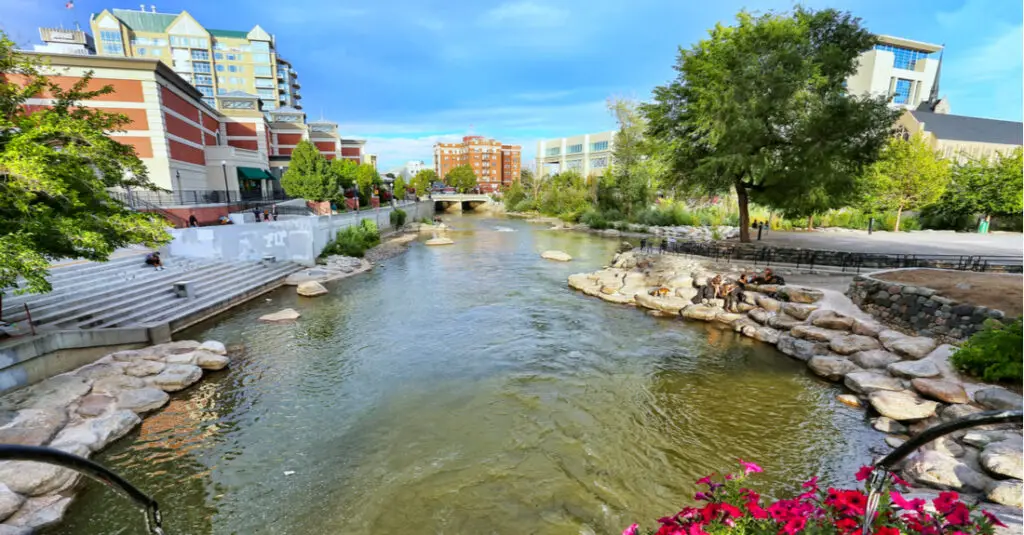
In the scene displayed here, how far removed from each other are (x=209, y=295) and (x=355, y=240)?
555 inches

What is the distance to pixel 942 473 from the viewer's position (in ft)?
23.0

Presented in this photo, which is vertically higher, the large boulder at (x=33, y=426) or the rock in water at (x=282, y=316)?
the large boulder at (x=33, y=426)

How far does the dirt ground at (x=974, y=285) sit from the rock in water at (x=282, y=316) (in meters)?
20.8

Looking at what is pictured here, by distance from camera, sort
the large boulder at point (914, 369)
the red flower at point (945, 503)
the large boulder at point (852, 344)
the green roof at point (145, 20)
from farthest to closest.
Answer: the green roof at point (145, 20), the large boulder at point (852, 344), the large boulder at point (914, 369), the red flower at point (945, 503)

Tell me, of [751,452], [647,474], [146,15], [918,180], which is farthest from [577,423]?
[146,15]

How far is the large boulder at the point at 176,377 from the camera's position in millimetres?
10695

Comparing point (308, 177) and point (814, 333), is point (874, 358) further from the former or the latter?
point (308, 177)

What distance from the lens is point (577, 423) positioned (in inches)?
375

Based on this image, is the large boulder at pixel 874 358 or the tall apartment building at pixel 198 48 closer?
the large boulder at pixel 874 358

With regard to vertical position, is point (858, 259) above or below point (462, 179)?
below

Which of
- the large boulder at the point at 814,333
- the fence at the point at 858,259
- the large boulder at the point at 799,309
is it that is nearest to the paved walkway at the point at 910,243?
the fence at the point at 858,259

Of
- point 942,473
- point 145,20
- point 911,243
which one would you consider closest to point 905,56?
point 911,243

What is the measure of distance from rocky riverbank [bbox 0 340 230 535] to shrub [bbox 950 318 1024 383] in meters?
17.7

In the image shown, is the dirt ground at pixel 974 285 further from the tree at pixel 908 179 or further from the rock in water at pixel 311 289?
the tree at pixel 908 179
